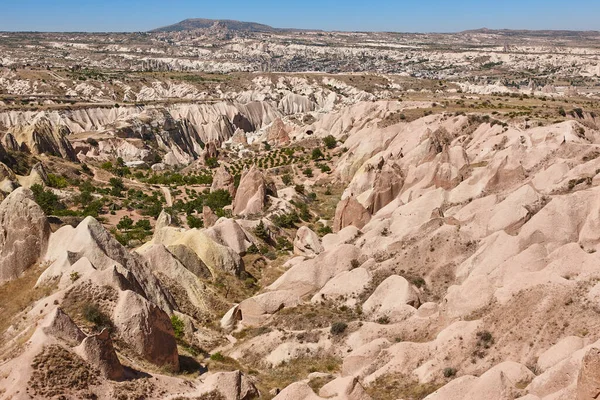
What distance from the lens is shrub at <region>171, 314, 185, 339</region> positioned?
26844 mm

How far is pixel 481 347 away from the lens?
2150cm

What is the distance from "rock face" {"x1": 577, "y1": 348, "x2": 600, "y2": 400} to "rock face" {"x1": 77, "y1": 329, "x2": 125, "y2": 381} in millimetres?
13779

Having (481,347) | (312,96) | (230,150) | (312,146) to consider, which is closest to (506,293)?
(481,347)

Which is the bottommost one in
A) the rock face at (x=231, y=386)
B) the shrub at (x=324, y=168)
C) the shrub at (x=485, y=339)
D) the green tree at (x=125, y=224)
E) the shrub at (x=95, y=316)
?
the green tree at (x=125, y=224)

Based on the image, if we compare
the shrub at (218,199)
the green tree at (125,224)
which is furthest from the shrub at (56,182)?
the shrub at (218,199)

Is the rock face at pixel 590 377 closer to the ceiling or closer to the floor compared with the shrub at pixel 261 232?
closer to the ceiling

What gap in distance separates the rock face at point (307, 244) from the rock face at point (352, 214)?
16.2 ft

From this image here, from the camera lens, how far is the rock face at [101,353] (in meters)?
18.0

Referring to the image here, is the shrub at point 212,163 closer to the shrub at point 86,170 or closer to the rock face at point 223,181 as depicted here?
the shrub at point 86,170

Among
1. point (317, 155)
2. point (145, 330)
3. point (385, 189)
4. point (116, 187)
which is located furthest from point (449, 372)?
point (317, 155)

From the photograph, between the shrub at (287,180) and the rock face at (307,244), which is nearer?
the rock face at (307,244)

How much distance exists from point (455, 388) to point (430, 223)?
18.6 metres

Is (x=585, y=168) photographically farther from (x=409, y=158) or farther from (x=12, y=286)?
(x=12, y=286)

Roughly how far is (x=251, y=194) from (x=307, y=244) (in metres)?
13.3
